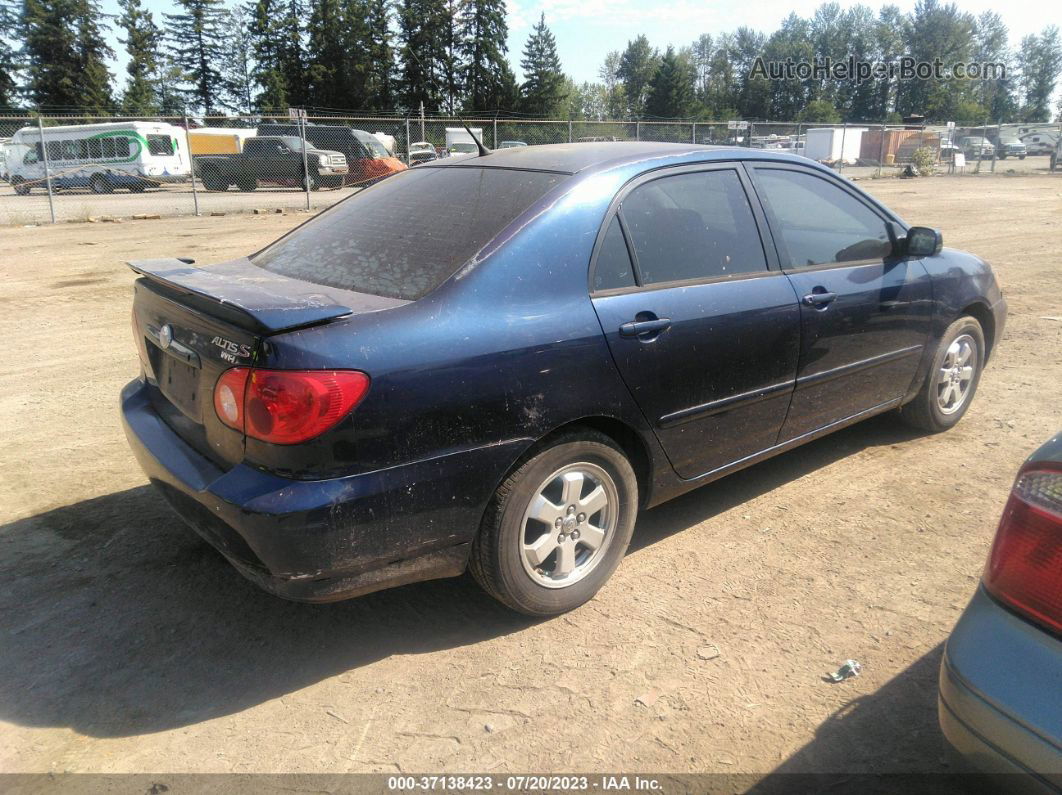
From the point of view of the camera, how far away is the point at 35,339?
702 cm

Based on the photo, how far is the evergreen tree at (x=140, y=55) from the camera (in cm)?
6041

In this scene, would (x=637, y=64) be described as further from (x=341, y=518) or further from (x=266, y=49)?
(x=341, y=518)

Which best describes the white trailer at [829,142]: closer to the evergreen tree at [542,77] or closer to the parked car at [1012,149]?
the parked car at [1012,149]

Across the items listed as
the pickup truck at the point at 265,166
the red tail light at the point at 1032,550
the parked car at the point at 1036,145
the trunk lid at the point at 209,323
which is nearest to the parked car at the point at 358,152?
the pickup truck at the point at 265,166

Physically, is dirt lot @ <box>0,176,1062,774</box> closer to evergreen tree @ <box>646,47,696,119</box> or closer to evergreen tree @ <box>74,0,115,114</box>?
evergreen tree @ <box>74,0,115,114</box>

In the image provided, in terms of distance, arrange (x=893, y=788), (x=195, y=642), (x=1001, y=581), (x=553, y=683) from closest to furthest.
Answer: (x=1001, y=581) < (x=893, y=788) < (x=553, y=683) < (x=195, y=642)

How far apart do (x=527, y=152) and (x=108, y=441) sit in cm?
293

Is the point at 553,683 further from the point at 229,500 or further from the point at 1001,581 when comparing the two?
the point at 1001,581

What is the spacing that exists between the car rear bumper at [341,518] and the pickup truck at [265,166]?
73.4 ft

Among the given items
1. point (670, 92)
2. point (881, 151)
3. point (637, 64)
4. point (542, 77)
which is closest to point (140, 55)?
point (542, 77)

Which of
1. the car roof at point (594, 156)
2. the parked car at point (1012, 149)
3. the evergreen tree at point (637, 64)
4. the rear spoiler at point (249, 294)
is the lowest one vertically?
the rear spoiler at point (249, 294)

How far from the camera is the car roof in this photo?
3.32m

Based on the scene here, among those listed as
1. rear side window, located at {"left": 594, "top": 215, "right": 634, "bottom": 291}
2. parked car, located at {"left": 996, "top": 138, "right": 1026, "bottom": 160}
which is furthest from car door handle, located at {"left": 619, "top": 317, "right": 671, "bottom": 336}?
parked car, located at {"left": 996, "top": 138, "right": 1026, "bottom": 160}

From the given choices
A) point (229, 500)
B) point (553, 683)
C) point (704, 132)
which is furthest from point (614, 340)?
point (704, 132)
